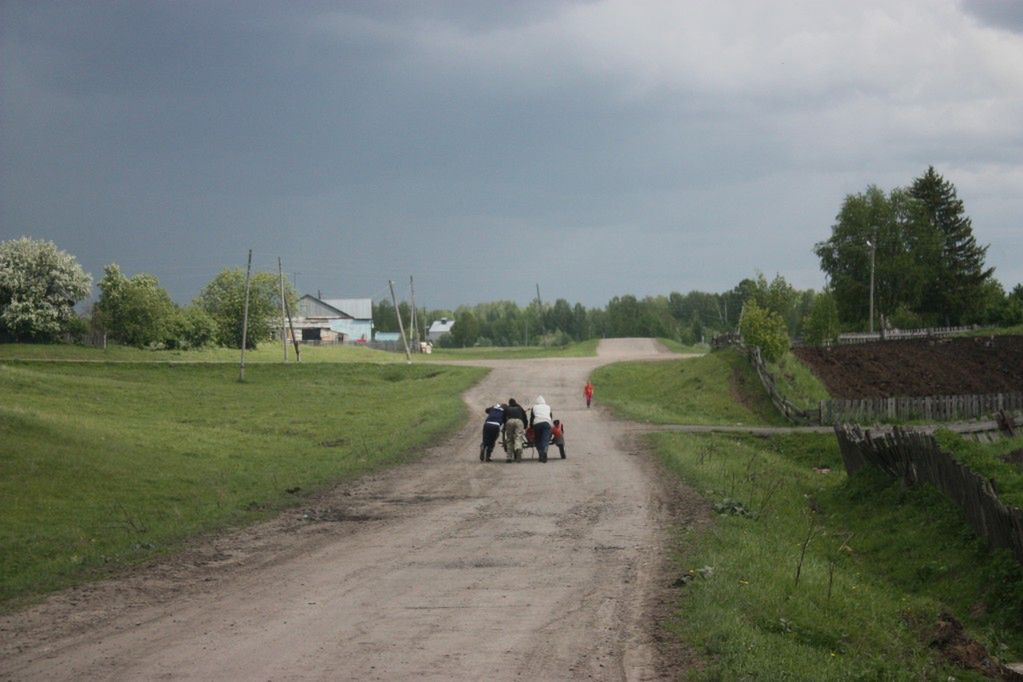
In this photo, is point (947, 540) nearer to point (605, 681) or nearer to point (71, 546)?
point (605, 681)

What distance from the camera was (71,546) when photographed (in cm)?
1606

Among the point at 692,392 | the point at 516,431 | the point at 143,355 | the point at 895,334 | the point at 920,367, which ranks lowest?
the point at 516,431

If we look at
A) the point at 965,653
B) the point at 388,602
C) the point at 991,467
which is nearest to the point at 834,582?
the point at 965,653

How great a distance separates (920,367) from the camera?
54.0 meters

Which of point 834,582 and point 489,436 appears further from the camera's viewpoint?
point 489,436

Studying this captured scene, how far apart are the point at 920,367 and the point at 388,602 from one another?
48.0 metres

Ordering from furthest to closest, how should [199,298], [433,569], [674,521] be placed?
[199,298]
[674,521]
[433,569]

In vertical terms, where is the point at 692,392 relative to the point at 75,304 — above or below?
below

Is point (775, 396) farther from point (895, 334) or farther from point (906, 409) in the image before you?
point (895, 334)

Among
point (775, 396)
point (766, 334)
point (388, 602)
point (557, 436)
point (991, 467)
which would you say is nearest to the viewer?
point (388, 602)

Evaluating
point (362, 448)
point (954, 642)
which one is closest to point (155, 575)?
point (954, 642)

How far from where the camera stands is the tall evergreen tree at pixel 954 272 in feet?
314

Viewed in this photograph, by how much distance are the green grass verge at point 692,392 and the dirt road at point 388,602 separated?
80.2 feet

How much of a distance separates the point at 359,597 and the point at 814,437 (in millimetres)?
29334
